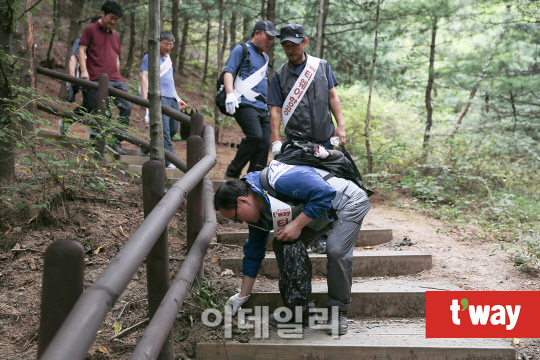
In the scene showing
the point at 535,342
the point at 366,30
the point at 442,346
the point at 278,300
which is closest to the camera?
the point at 442,346

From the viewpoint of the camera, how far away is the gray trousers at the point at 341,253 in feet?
9.24

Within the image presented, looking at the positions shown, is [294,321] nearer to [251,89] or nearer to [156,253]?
[156,253]

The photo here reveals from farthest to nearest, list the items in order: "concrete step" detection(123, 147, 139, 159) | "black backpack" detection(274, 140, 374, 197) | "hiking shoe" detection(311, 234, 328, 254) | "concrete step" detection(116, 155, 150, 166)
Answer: "concrete step" detection(123, 147, 139, 159)
"concrete step" detection(116, 155, 150, 166)
"hiking shoe" detection(311, 234, 328, 254)
"black backpack" detection(274, 140, 374, 197)

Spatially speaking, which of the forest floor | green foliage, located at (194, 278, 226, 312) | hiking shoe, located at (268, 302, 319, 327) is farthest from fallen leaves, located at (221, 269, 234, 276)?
hiking shoe, located at (268, 302, 319, 327)

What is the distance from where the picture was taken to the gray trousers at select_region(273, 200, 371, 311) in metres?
2.82

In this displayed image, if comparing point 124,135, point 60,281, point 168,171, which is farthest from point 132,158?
point 60,281

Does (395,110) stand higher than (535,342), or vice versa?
(395,110)

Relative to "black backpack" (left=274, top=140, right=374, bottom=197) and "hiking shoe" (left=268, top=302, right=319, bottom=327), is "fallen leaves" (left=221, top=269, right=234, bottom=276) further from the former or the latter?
"black backpack" (left=274, top=140, right=374, bottom=197)

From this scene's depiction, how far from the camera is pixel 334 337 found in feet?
9.37

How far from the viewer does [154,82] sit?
336 centimetres

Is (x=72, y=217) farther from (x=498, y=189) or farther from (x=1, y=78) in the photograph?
(x=498, y=189)

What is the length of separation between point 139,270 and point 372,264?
7.19 feet

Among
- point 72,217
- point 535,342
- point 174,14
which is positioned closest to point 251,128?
point 72,217

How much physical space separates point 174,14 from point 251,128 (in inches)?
351
